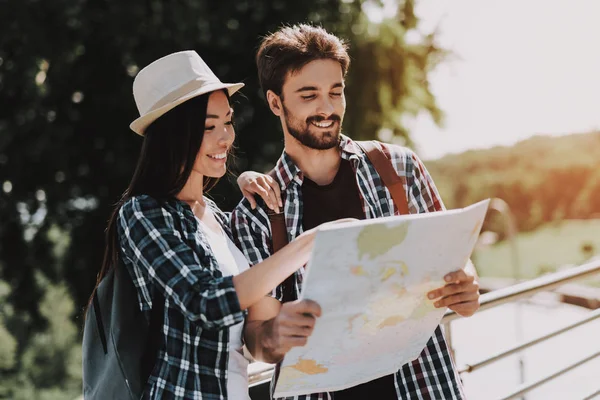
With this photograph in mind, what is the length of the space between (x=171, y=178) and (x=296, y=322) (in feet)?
1.61

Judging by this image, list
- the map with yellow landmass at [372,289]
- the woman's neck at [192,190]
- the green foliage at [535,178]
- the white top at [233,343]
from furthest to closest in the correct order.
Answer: the green foliage at [535,178]
the woman's neck at [192,190]
the white top at [233,343]
the map with yellow landmass at [372,289]

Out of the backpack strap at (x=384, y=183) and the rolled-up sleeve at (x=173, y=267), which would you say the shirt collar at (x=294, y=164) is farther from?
the rolled-up sleeve at (x=173, y=267)

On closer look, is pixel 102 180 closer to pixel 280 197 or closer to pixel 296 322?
pixel 280 197

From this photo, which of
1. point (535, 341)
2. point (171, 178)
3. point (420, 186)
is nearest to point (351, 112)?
point (535, 341)

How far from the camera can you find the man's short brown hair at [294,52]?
6.26 ft

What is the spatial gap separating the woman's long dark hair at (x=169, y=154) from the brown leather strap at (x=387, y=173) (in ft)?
1.85

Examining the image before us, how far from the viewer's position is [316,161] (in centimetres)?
195

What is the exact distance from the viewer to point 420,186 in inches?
75.8

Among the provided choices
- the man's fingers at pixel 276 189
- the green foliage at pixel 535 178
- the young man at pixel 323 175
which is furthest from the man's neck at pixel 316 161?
the green foliage at pixel 535 178

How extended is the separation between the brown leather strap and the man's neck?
94 mm

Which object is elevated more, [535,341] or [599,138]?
[599,138]

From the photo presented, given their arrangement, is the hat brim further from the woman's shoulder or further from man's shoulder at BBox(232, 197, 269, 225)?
man's shoulder at BBox(232, 197, 269, 225)

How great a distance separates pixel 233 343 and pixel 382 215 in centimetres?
59

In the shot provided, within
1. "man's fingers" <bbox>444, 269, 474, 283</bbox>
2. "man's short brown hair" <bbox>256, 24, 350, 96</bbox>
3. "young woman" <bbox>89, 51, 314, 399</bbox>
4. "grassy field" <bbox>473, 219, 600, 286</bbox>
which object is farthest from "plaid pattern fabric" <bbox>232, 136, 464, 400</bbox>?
"grassy field" <bbox>473, 219, 600, 286</bbox>
